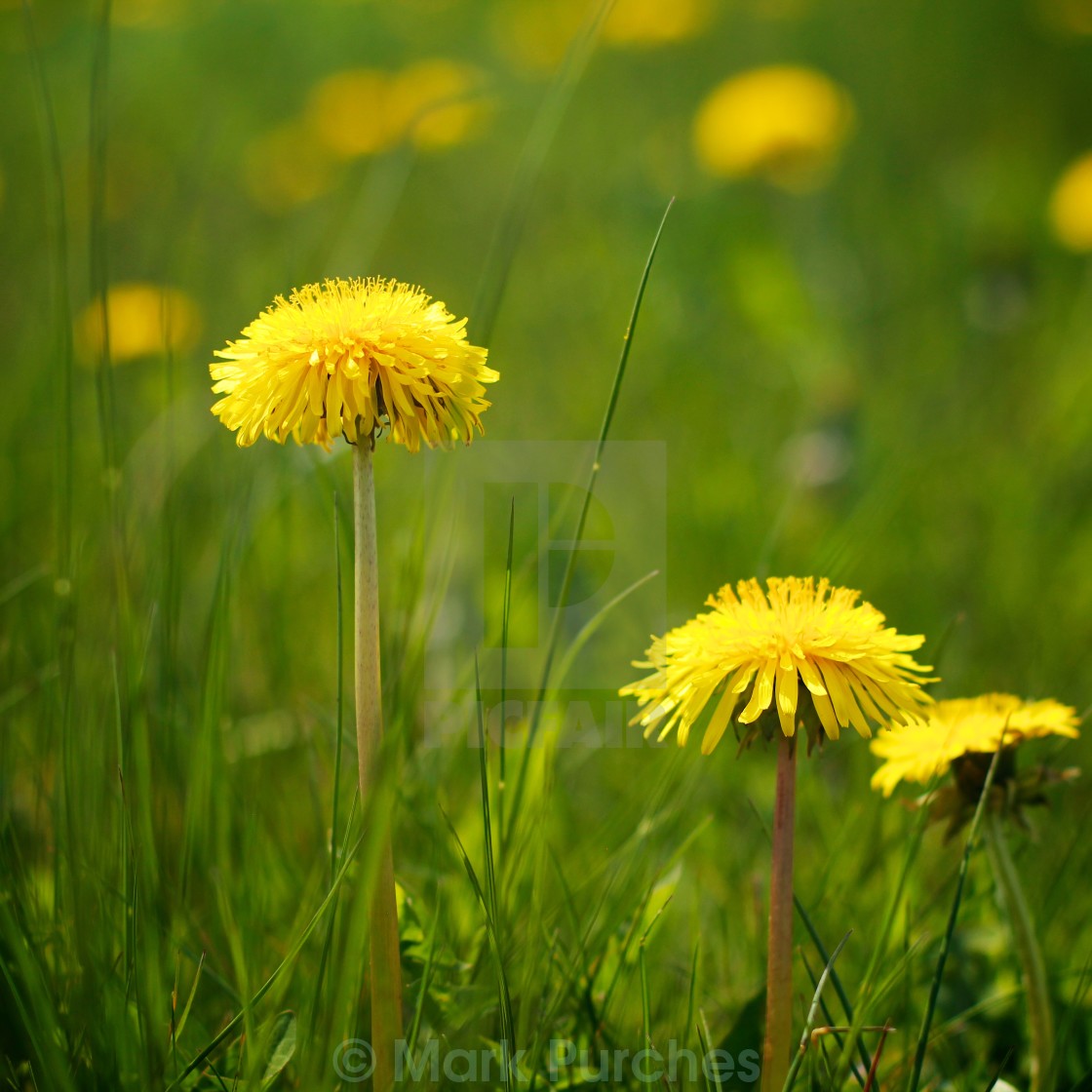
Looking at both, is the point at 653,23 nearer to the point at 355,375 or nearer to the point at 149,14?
the point at 149,14

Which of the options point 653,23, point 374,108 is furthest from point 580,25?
point 374,108

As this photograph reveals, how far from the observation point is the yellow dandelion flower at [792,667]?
71cm

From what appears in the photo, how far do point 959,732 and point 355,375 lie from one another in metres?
0.53

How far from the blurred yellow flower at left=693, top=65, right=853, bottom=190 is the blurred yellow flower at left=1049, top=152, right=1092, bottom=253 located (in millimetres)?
549

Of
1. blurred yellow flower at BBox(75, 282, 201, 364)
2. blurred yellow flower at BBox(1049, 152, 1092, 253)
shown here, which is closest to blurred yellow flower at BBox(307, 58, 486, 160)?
blurred yellow flower at BBox(75, 282, 201, 364)

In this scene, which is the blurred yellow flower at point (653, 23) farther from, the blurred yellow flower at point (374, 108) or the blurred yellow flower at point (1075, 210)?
the blurred yellow flower at point (1075, 210)

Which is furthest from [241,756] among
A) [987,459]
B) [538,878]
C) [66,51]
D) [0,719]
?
[66,51]

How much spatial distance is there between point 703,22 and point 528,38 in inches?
25.6

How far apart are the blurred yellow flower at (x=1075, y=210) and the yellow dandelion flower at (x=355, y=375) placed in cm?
219

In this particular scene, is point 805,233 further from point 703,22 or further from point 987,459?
point 703,22

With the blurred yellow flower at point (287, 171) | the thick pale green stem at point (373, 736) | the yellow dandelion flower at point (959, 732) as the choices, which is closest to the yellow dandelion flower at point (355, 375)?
the thick pale green stem at point (373, 736)

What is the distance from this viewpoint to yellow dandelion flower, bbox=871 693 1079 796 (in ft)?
2.68

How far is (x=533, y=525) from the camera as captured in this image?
2.02m

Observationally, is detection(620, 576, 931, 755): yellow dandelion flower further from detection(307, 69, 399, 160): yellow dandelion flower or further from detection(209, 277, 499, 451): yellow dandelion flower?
detection(307, 69, 399, 160): yellow dandelion flower
